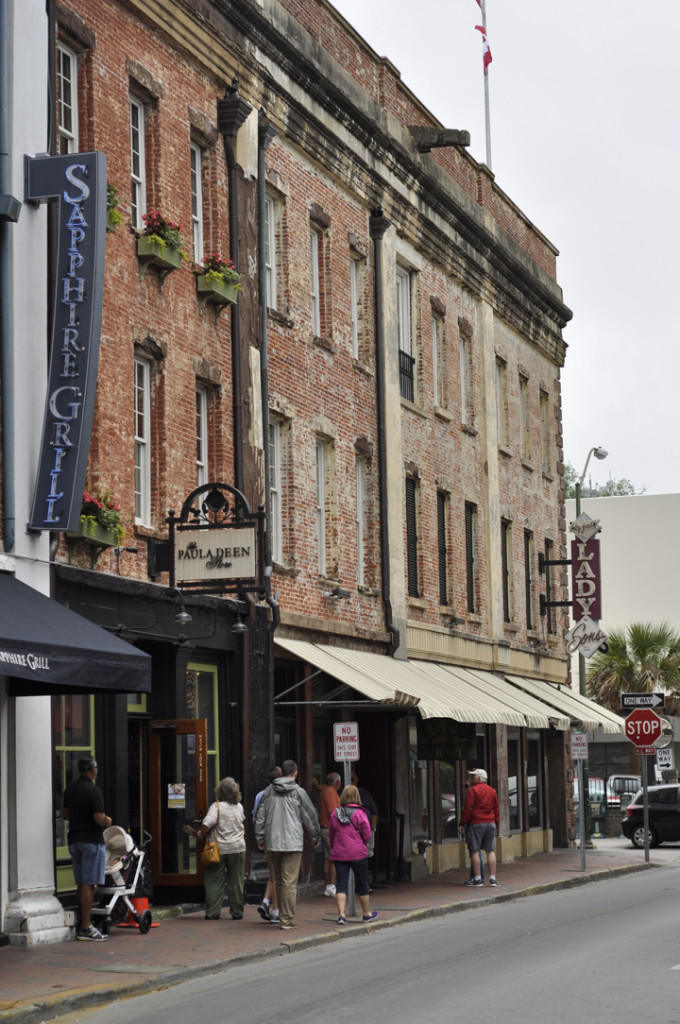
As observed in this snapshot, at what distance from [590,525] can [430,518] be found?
27.9 feet

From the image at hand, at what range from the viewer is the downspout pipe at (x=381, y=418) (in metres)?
26.9

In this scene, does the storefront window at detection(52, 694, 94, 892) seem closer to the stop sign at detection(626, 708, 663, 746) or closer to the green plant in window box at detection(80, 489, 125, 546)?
the green plant in window box at detection(80, 489, 125, 546)

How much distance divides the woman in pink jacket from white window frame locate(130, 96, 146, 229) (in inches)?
289

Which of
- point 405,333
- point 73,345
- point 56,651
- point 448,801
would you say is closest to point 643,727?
point 448,801

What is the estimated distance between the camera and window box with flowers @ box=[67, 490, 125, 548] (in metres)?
17.2

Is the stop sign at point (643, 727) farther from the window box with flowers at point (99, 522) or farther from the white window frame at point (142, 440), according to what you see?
the window box with flowers at point (99, 522)

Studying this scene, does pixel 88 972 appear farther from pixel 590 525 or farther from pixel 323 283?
pixel 590 525

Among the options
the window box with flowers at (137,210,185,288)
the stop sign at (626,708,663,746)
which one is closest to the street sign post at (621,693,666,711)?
the stop sign at (626,708,663,746)

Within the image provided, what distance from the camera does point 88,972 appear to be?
14.0m

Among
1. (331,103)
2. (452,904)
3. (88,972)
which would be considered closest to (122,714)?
(88,972)

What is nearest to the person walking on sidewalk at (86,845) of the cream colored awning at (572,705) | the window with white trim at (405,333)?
the window with white trim at (405,333)

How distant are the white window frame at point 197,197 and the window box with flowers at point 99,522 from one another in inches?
195

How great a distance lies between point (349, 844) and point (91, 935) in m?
3.46

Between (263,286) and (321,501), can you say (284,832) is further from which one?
(263,286)
